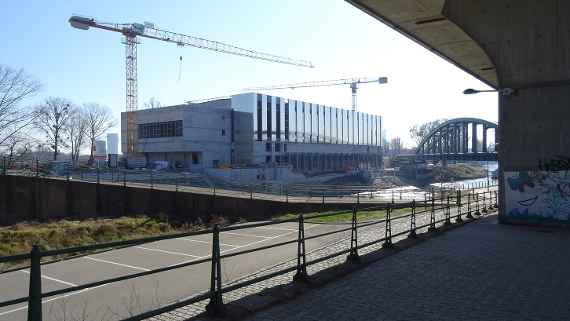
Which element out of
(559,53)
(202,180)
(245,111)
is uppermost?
(245,111)

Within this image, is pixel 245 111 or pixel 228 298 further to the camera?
pixel 245 111

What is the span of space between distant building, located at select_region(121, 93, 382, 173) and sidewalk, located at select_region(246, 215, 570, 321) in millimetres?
66259

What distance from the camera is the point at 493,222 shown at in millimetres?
17797

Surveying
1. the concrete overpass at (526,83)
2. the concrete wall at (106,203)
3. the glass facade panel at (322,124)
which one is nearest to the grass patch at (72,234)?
the concrete wall at (106,203)

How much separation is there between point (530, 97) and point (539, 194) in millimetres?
3615

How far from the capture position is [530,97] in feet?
53.7

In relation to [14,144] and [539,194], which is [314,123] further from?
[539,194]

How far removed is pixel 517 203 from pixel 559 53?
18.5 feet

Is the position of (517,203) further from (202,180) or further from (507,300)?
(202,180)

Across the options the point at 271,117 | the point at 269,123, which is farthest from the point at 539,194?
the point at 271,117

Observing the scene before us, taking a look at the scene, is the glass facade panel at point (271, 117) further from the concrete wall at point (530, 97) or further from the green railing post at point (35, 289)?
the green railing post at point (35, 289)

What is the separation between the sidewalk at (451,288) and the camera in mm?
6395

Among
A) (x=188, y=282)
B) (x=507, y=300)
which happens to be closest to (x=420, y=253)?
(x=507, y=300)

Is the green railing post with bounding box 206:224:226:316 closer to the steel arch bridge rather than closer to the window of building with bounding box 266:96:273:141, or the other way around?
the window of building with bounding box 266:96:273:141
